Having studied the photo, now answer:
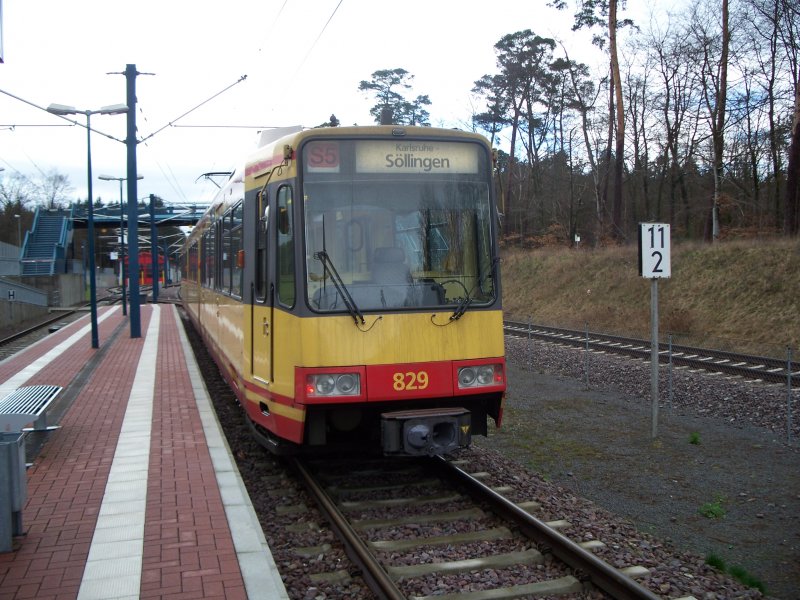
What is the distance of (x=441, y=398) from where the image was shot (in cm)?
701

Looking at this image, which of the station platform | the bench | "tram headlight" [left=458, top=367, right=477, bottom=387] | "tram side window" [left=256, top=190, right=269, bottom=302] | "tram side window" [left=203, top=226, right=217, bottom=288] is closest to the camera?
the station platform

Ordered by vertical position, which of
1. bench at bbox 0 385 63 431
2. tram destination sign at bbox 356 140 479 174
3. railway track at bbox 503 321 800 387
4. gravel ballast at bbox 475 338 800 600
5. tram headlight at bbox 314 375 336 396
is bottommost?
gravel ballast at bbox 475 338 800 600

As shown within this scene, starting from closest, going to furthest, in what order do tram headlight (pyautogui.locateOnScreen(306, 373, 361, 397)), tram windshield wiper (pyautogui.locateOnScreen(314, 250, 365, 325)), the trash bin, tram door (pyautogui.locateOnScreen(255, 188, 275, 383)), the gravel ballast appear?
the trash bin, the gravel ballast, tram headlight (pyautogui.locateOnScreen(306, 373, 361, 397)), tram windshield wiper (pyautogui.locateOnScreen(314, 250, 365, 325)), tram door (pyautogui.locateOnScreen(255, 188, 275, 383))

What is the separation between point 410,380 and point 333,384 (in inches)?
26.2

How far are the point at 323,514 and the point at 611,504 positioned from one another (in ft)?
8.72

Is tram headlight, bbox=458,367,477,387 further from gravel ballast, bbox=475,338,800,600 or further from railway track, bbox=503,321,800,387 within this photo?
railway track, bbox=503,321,800,387

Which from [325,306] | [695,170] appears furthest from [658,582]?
[695,170]

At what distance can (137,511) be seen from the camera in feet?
20.7

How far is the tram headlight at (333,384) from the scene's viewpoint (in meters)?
6.50

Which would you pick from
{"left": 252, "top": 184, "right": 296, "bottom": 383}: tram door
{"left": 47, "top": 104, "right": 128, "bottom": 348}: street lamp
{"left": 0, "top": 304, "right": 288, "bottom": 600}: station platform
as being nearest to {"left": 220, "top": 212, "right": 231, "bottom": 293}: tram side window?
{"left": 0, "top": 304, "right": 288, "bottom": 600}: station platform

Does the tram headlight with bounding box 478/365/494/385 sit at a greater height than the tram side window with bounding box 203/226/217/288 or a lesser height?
lesser

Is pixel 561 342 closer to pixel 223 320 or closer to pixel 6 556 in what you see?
pixel 223 320

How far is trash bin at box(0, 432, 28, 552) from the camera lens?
5340 mm

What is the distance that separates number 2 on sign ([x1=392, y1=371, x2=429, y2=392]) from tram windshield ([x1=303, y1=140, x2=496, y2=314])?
0.58 meters
